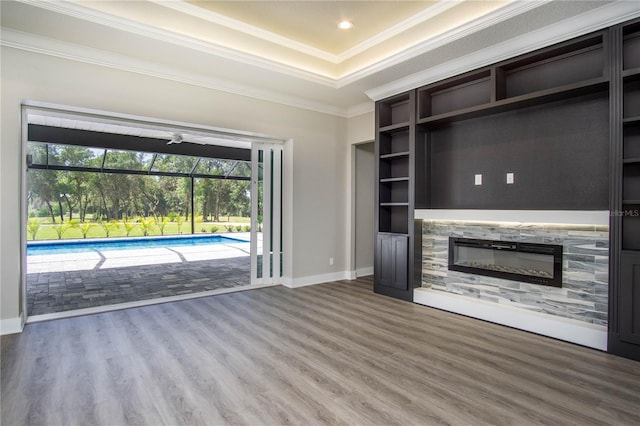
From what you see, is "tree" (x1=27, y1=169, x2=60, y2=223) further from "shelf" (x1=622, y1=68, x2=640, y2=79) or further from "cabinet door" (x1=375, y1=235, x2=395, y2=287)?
"shelf" (x1=622, y1=68, x2=640, y2=79)

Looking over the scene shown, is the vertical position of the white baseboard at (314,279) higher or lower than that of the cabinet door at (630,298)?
lower

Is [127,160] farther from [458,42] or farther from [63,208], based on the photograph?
[458,42]

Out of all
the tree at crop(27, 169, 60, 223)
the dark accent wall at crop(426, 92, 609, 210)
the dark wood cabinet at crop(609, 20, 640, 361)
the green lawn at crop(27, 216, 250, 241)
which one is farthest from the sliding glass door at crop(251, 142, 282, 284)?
the green lawn at crop(27, 216, 250, 241)

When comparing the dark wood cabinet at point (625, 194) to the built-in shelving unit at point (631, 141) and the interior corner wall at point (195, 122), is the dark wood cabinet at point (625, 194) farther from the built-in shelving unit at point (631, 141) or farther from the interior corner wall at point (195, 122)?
the interior corner wall at point (195, 122)

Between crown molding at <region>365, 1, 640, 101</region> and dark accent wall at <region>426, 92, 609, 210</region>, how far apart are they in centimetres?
60

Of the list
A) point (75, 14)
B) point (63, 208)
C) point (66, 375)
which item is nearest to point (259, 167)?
point (75, 14)

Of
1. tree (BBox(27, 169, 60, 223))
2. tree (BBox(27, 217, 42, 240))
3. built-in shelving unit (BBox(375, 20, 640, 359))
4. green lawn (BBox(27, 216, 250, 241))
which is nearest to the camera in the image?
built-in shelving unit (BBox(375, 20, 640, 359))

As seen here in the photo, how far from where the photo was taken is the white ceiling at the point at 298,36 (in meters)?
3.13

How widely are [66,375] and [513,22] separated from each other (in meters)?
4.66

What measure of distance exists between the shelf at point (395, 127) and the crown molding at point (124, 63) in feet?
4.56

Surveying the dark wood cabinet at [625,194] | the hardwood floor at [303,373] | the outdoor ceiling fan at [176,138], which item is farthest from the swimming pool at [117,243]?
the dark wood cabinet at [625,194]

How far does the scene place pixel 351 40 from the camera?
4.39 meters

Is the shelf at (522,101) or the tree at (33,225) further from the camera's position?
the tree at (33,225)

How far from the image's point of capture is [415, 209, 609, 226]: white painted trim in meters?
3.07
